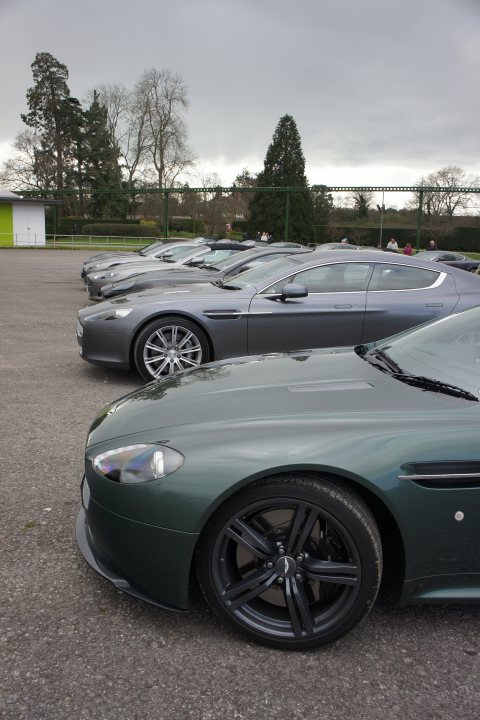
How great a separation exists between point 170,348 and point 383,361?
11.3ft

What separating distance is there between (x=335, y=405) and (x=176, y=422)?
65 centimetres

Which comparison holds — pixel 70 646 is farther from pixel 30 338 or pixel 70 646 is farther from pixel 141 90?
pixel 141 90

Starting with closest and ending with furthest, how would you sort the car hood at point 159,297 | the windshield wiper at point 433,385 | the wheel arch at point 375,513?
the wheel arch at point 375,513 → the windshield wiper at point 433,385 → the car hood at point 159,297

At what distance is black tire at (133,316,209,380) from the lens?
6211 millimetres


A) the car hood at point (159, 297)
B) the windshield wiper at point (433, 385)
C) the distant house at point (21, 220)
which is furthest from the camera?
the distant house at point (21, 220)

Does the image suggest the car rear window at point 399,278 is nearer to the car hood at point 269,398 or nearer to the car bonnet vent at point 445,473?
the car hood at point 269,398

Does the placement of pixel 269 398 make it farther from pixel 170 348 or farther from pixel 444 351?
pixel 170 348

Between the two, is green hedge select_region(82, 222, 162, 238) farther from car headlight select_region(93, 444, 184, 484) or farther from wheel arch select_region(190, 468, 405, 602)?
wheel arch select_region(190, 468, 405, 602)

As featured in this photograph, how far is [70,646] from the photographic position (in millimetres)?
2303

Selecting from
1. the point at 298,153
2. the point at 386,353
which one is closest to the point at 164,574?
the point at 386,353

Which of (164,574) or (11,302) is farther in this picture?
(11,302)

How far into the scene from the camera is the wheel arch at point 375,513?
87.1 inches

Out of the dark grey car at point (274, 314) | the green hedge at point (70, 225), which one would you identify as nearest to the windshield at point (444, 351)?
the dark grey car at point (274, 314)

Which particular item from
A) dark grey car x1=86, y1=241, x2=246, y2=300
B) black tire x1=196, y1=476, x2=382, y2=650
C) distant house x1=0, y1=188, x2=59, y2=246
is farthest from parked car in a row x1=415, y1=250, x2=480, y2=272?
distant house x1=0, y1=188, x2=59, y2=246
